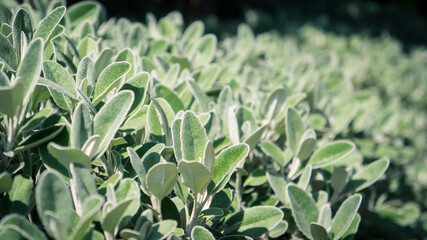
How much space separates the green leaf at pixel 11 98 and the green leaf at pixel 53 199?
21 centimetres

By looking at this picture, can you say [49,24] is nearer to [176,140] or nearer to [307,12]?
[176,140]

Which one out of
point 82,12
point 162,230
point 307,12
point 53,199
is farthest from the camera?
point 307,12

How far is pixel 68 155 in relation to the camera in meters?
0.95

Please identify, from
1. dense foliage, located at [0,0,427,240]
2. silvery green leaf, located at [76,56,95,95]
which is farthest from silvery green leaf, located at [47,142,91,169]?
silvery green leaf, located at [76,56,95,95]

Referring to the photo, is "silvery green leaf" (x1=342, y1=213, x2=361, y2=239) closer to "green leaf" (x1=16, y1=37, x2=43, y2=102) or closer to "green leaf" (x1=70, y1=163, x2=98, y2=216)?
"green leaf" (x1=70, y1=163, x2=98, y2=216)

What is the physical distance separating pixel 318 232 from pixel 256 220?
19 centimetres

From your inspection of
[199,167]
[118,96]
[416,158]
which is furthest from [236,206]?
[416,158]

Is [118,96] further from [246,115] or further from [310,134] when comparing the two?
[310,134]

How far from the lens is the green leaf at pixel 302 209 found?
4.18 ft

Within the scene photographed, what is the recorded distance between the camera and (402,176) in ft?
Result: 9.61

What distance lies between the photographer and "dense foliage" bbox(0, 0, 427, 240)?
3.20ft

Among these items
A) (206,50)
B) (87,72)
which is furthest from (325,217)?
(206,50)

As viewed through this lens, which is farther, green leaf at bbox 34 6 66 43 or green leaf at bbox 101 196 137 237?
green leaf at bbox 34 6 66 43

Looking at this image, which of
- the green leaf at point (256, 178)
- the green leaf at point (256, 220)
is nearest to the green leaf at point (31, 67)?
the green leaf at point (256, 220)
